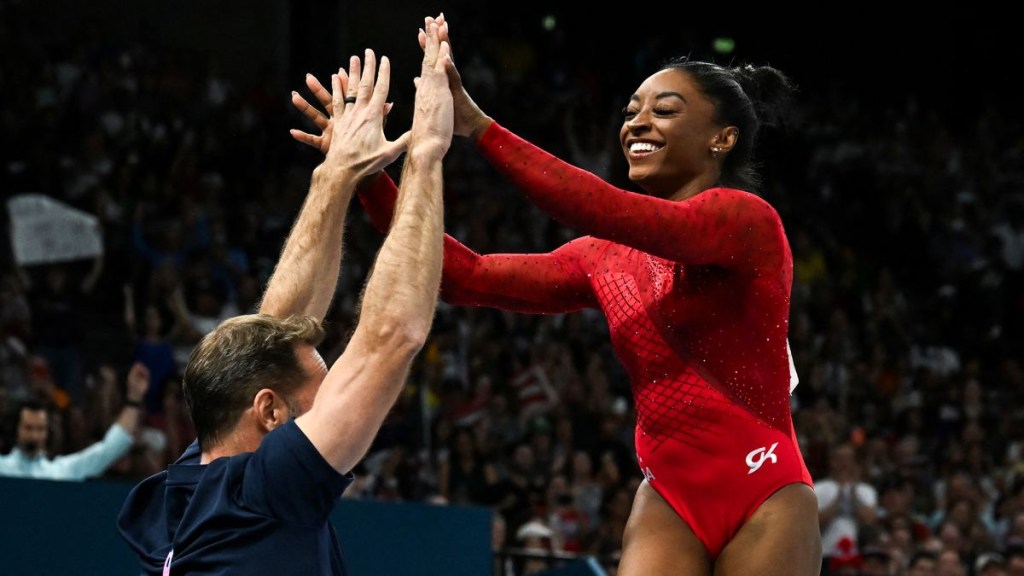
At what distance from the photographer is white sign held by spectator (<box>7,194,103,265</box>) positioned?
9.70m

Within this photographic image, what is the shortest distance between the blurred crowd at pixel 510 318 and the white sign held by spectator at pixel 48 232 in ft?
0.44

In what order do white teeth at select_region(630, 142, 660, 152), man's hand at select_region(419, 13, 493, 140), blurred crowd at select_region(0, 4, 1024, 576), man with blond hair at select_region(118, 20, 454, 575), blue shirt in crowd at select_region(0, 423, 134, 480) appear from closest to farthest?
man with blond hair at select_region(118, 20, 454, 575) < man's hand at select_region(419, 13, 493, 140) < white teeth at select_region(630, 142, 660, 152) < blue shirt in crowd at select_region(0, 423, 134, 480) < blurred crowd at select_region(0, 4, 1024, 576)

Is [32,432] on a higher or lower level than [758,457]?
lower

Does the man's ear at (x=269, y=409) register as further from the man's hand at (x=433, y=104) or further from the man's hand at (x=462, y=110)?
the man's hand at (x=462, y=110)

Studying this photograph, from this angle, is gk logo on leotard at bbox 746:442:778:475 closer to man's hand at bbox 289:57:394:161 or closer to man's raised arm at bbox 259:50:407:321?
man's raised arm at bbox 259:50:407:321

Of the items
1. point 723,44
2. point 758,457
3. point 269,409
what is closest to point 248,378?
point 269,409

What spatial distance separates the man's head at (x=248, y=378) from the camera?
2.93 metres

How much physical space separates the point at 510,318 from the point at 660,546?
331 inches

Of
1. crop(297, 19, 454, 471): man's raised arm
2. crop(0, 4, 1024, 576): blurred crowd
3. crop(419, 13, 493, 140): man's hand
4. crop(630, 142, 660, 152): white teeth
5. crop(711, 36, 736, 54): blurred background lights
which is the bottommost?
crop(0, 4, 1024, 576): blurred crowd

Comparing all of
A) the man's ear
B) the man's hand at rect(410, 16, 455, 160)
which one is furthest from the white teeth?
the man's ear

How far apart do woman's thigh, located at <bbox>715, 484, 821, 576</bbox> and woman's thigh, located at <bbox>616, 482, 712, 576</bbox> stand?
0.07m

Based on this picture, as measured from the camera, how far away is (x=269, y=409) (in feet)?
9.70

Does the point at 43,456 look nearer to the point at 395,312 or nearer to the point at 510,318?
the point at 395,312

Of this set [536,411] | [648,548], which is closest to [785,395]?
[648,548]
